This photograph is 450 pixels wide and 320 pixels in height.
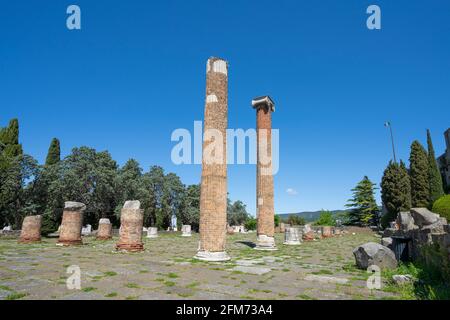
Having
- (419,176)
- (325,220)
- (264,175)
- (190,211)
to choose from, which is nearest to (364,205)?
(325,220)

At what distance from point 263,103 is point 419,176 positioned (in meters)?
29.8

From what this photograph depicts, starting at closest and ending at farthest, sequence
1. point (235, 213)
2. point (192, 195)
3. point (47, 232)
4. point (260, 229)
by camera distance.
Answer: point (260, 229) < point (47, 232) < point (192, 195) < point (235, 213)

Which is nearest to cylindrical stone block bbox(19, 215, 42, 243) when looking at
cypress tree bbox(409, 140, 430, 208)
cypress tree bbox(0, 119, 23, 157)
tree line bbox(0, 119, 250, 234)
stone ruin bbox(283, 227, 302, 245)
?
tree line bbox(0, 119, 250, 234)

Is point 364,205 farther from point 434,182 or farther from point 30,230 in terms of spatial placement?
point 30,230

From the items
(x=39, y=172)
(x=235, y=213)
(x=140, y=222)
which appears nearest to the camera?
(x=140, y=222)

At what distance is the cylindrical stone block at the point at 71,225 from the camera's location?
15748 millimetres

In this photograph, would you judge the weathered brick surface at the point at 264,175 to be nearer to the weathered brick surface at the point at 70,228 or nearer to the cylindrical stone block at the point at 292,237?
the cylindrical stone block at the point at 292,237

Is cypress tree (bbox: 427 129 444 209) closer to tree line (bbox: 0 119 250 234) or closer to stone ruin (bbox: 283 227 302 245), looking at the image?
stone ruin (bbox: 283 227 302 245)

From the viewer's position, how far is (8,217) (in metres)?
32.6

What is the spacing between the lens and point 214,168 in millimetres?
10594

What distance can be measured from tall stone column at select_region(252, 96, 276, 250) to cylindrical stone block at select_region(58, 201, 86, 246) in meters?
9.65

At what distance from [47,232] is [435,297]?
99.3 ft
